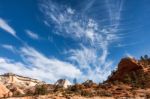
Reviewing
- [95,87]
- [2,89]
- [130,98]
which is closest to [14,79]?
[2,89]

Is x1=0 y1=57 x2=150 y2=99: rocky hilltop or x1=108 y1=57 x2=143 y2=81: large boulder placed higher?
x1=108 y1=57 x2=143 y2=81: large boulder

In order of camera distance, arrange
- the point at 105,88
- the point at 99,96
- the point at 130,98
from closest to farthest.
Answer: the point at 130,98
the point at 99,96
the point at 105,88

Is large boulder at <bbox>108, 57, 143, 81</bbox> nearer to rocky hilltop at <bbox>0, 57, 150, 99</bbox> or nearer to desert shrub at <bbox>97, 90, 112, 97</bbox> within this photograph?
rocky hilltop at <bbox>0, 57, 150, 99</bbox>

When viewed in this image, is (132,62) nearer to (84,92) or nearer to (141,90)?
(141,90)

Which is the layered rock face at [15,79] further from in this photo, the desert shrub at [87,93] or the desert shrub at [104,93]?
the desert shrub at [104,93]

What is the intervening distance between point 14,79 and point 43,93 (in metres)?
98.8

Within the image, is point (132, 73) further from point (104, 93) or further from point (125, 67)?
point (104, 93)

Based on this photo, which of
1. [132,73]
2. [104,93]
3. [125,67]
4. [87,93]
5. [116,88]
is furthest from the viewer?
[125,67]

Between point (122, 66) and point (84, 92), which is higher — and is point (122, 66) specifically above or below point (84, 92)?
above

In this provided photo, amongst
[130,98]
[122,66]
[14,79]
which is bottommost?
[130,98]

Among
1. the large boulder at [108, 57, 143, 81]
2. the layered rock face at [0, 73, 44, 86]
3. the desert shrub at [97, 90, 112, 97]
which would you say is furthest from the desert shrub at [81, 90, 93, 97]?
the layered rock face at [0, 73, 44, 86]

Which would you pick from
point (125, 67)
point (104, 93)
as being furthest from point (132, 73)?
point (104, 93)

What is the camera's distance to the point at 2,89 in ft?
171

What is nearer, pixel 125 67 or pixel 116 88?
pixel 116 88
